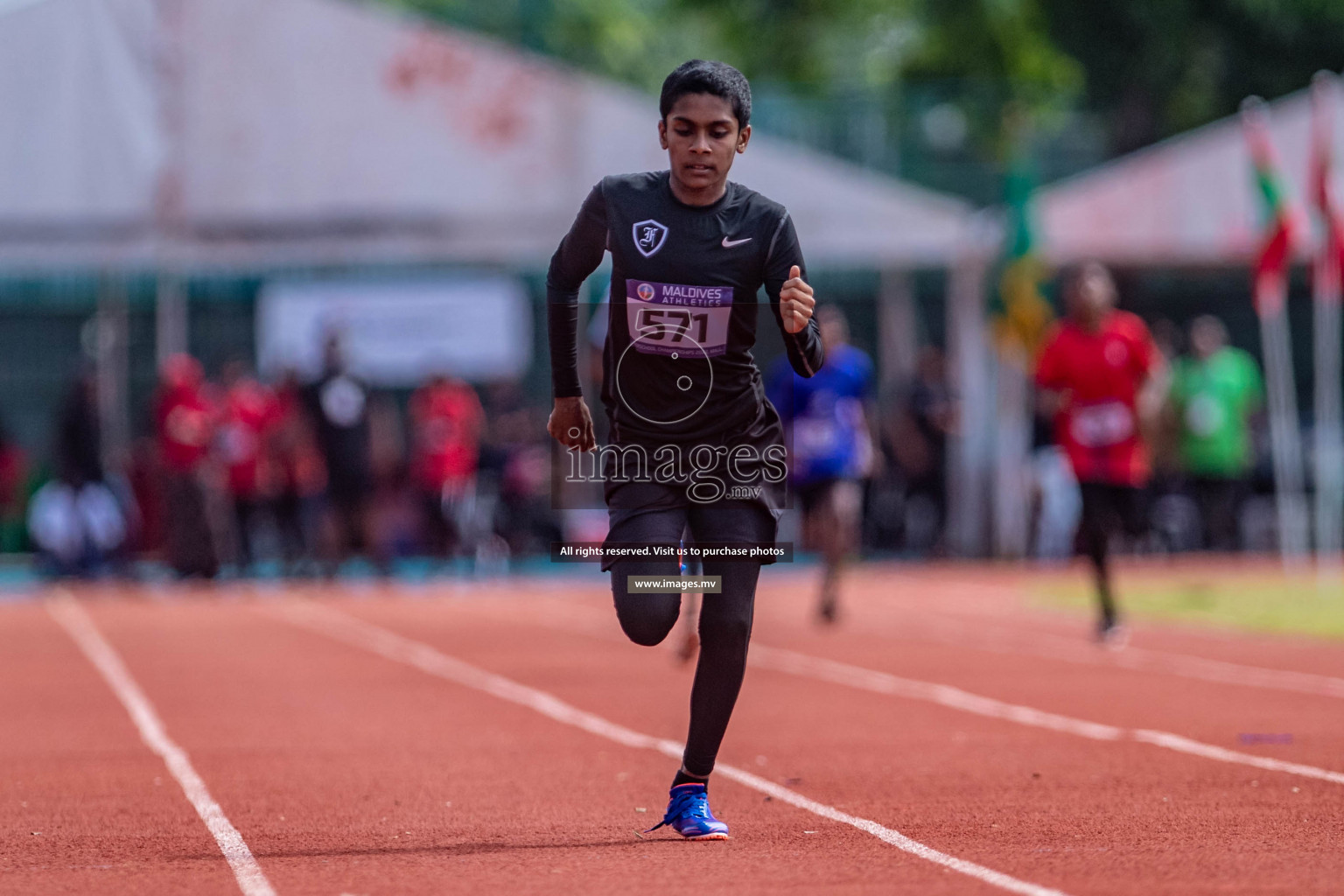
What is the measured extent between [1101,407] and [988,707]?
3881 mm

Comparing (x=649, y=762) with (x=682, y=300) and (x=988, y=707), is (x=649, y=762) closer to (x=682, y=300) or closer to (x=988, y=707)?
(x=988, y=707)

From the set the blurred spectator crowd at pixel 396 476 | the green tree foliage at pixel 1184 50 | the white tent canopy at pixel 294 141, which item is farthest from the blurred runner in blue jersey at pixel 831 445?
the green tree foliage at pixel 1184 50

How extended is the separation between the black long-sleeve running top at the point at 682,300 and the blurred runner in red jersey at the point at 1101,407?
7.61 meters

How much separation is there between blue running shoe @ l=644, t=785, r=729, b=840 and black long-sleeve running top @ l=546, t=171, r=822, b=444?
3.25 ft

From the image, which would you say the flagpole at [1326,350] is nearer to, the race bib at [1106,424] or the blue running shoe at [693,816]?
the race bib at [1106,424]

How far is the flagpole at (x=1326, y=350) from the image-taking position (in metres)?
17.8

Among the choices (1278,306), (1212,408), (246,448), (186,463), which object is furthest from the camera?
(1212,408)

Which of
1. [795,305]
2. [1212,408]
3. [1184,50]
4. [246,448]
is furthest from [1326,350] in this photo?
[1184,50]

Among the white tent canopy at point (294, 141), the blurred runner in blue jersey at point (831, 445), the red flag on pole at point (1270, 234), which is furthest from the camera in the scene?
the white tent canopy at point (294, 141)

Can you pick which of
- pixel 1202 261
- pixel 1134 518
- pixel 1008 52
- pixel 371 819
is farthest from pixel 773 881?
pixel 1008 52

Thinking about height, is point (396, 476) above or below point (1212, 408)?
below

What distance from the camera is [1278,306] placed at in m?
21.0

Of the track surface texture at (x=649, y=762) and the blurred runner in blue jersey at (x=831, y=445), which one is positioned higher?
the blurred runner in blue jersey at (x=831, y=445)

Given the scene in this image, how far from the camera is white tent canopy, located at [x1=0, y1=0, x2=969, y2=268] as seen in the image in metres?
21.4
